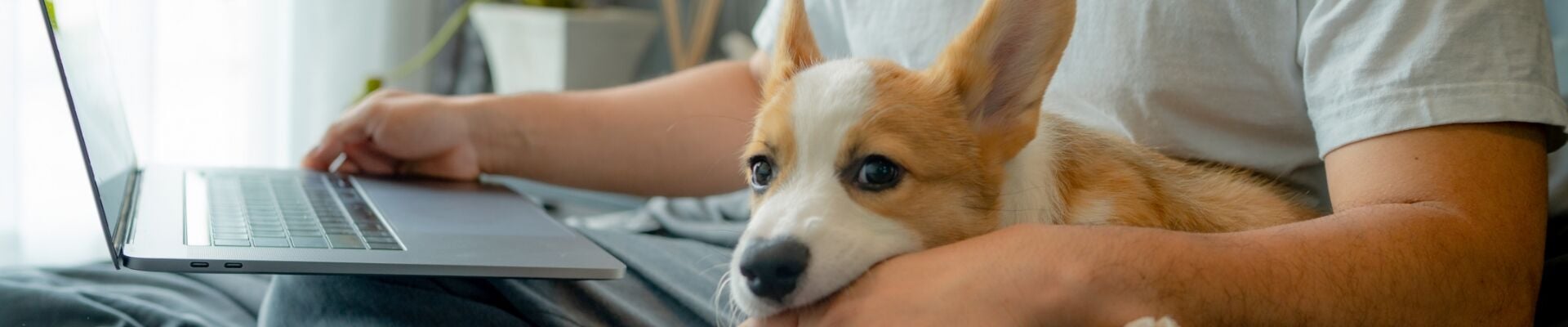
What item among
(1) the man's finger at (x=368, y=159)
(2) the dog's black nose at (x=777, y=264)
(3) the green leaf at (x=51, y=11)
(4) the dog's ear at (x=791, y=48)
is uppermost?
(3) the green leaf at (x=51, y=11)

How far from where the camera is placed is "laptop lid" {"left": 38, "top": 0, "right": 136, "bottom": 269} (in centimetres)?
88

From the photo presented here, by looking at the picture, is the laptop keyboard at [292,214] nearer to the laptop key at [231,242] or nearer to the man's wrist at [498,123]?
the laptop key at [231,242]

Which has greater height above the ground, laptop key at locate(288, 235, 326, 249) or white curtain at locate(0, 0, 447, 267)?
laptop key at locate(288, 235, 326, 249)

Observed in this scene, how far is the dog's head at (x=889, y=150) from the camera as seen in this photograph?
0.76 meters

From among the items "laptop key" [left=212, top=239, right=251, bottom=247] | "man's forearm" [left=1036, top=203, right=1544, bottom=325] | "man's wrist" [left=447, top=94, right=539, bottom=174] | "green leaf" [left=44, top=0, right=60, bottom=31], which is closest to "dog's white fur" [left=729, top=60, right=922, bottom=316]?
"man's forearm" [left=1036, top=203, right=1544, bottom=325]

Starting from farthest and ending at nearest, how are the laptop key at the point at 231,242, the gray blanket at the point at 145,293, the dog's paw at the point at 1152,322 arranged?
the gray blanket at the point at 145,293, the laptop key at the point at 231,242, the dog's paw at the point at 1152,322

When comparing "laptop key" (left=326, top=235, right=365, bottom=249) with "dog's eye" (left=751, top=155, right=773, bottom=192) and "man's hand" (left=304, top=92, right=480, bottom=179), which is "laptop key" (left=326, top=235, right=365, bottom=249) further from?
"man's hand" (left=304, top=92, right=480, bottom=179)

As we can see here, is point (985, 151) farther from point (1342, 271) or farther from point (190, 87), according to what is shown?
point (190, 87)

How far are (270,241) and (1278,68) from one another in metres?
0.81

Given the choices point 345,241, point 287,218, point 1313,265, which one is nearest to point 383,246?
point 345,241

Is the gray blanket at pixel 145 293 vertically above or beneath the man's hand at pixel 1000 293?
beneath

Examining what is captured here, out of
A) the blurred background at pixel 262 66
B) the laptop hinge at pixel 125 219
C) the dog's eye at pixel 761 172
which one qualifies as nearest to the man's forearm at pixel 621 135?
the laptop hinge at pixel 125 219

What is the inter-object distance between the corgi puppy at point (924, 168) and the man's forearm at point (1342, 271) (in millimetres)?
99

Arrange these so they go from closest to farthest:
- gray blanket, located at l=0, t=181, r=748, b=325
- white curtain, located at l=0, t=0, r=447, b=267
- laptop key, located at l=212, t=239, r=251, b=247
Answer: laptop key, located at l=212, t=239, r=251, b=247 < gray blanket, located at l=0, t=181, r=748, b=325 < white curtain, located at l=0, t=0, r=447, b=267
